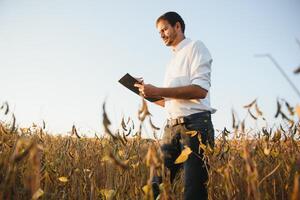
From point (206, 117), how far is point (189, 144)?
0.79 ft

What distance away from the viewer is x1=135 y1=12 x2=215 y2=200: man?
2.05 metres

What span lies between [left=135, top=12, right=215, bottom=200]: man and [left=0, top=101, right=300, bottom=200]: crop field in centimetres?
11

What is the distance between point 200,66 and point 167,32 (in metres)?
0.52

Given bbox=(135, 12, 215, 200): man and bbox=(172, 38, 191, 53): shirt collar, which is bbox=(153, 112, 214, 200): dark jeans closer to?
bbox=(135, 12, 215, 200): man

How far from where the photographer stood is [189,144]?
6.81 ft

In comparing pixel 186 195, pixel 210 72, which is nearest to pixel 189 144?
pixel 186 195

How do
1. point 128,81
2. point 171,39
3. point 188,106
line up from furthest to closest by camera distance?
point 171,39 < point 128,81 < point 188,106

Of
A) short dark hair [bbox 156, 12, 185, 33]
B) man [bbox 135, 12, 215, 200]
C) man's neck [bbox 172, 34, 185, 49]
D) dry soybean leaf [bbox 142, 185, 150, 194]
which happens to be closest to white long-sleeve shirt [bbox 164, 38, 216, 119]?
man [bbox 135, 12, 215, 200]

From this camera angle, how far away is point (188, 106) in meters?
2.18

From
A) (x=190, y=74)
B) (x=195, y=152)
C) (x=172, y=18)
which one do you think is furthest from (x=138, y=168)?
(x=172, y=18)

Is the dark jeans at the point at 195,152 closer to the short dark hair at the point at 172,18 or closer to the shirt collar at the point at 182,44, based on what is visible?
the shirt collar at the point at 182,44

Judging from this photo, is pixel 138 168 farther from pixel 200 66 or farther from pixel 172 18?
pixel 172 18

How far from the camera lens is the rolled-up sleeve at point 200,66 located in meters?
2.12

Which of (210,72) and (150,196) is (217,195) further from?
(150,196)
